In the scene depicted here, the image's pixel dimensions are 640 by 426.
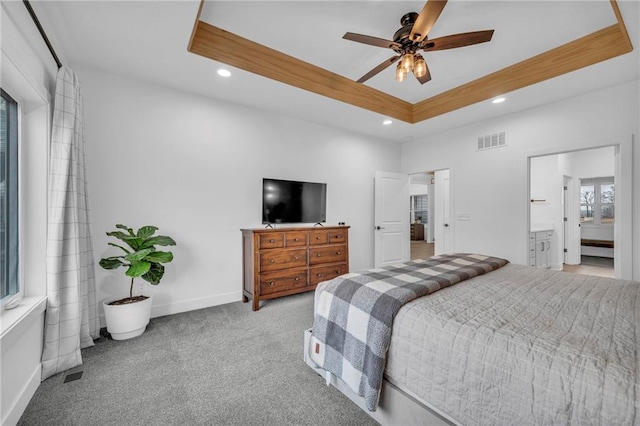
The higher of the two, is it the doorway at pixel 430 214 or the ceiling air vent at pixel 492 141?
the ceiling air vent at pixel 492 141

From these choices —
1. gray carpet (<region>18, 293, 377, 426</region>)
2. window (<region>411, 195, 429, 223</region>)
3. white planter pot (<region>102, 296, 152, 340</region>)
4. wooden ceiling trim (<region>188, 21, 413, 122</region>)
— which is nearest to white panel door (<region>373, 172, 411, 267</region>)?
wooden ceiling trim (<region>188, 21, 413, 122</region>)

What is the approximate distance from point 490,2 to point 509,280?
222 cm

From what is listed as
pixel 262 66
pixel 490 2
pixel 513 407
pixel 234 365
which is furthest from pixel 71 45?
pixel 513 407

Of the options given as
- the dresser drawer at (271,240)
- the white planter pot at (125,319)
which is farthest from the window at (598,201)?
the white planter pot at (125,319)

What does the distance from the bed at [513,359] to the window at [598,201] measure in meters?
7.03

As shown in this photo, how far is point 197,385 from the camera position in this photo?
184cm

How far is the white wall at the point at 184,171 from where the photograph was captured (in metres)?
2.78

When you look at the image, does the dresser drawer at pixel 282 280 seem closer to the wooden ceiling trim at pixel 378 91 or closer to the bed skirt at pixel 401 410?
the bed skirt at pixel 401 410

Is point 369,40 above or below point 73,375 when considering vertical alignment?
above

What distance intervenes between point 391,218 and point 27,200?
15.8 feet

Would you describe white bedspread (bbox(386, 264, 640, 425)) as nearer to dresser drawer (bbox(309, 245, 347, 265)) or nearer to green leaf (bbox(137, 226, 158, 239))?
dresser drawer (bbox(309, 245, 347, 265))

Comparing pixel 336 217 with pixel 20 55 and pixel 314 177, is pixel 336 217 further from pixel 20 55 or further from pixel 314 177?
pixel 20 55

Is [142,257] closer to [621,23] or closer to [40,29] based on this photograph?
[40,29]

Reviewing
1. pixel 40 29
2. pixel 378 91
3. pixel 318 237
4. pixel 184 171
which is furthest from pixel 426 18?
pixel 184 171
